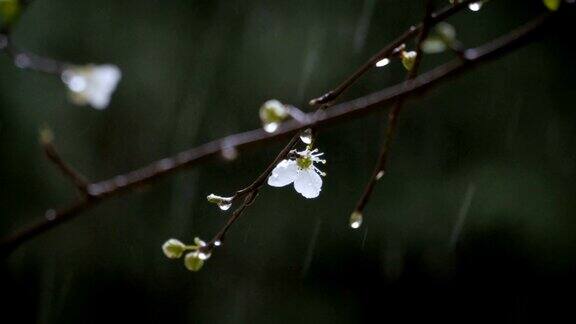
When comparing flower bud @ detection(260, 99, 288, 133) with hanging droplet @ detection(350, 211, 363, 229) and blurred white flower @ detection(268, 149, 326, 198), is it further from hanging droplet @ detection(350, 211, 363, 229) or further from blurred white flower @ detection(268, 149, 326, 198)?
blurred white flower @ detection(268, 149, 326, 198)

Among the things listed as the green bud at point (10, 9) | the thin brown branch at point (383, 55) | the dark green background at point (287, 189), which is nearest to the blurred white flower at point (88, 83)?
the green bud at point (10, 9)

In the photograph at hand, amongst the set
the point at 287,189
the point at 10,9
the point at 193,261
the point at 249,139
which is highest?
the point at 287,189

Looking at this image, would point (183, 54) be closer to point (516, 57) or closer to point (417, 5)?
point (417, 5)

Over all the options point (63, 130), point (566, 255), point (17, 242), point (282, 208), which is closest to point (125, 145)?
point (63, 130)

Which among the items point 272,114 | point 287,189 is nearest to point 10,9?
point 272,114

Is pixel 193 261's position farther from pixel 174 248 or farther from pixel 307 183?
pixel 307 183
